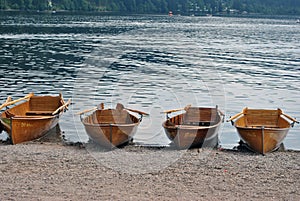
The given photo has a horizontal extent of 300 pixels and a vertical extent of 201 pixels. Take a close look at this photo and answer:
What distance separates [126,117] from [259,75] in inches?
1133

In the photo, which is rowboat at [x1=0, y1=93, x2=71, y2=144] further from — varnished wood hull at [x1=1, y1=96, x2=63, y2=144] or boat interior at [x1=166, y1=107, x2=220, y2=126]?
boat interior at [x1=166, y1=107, x2=220, y2=126]

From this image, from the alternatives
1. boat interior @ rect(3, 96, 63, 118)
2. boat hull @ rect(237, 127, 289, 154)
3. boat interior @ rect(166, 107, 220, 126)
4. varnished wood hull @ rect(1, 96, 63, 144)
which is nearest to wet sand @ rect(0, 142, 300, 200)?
boat hull @ rect(237, 127, 289, 154)

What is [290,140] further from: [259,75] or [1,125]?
[259,75]

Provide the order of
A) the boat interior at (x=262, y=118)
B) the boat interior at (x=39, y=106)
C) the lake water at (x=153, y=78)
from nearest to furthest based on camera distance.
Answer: the boat interior at (x=262, y=118) < the boat interior at (x=39, y=106) < the lake water at (x=153, y=78)

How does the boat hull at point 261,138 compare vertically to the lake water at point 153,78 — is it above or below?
above

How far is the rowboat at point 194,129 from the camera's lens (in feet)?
70.7

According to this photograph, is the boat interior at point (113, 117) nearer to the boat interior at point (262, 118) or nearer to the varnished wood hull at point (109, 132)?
the varnished wood hull at point (109, 132)

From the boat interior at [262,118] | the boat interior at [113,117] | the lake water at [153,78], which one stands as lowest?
the lake water at [153,78]

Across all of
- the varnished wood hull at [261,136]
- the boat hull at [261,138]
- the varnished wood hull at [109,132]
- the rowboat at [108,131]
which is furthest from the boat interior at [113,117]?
the boat hull at [261,138]

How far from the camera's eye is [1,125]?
79.3 ft

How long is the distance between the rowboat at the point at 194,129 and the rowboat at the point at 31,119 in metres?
5.24

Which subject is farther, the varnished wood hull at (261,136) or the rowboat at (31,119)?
the rowboat at (31,119)

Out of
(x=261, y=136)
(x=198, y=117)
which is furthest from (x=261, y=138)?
(x=198, y=117)

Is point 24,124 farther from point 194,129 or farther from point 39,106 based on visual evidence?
point 194,129
